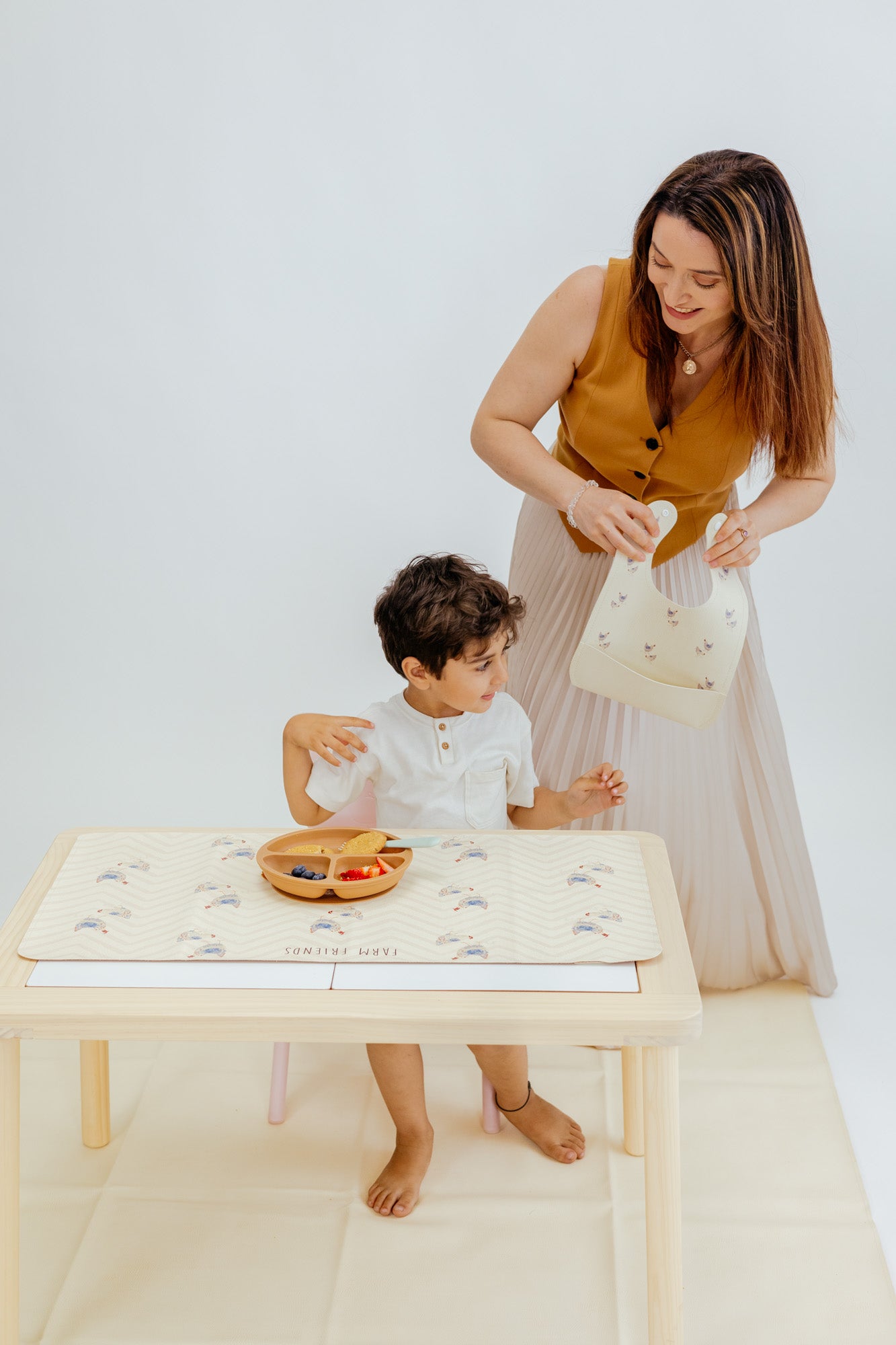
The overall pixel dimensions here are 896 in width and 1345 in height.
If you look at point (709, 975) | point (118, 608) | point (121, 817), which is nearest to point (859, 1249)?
point (709, 975)

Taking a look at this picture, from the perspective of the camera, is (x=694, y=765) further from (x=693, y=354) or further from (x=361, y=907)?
(x=361, y=907)

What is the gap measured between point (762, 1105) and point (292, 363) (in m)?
2.26

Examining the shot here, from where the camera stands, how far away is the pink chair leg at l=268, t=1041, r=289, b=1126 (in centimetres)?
217

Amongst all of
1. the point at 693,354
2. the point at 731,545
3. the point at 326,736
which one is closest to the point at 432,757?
the point at 326,736

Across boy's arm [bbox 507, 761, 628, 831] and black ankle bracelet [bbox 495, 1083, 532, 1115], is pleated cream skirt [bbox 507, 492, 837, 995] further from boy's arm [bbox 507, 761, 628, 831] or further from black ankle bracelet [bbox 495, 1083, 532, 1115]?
black ankle bracelet [bbox 495, 1083, 532, 1115]

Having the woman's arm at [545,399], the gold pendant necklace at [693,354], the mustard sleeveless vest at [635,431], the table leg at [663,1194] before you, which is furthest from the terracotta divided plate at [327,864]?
the gold pendant necklace at [693,354]

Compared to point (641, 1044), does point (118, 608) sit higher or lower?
lower

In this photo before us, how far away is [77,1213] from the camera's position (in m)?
1.99

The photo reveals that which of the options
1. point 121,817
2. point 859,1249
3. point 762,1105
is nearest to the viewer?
point 859,1249

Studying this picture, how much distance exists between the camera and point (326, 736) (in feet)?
6.43

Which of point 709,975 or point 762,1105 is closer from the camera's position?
point 762,1105

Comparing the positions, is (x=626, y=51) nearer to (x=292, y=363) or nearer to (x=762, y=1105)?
(x=292, y=363)

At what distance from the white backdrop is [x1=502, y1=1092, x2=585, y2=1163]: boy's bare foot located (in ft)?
3.80

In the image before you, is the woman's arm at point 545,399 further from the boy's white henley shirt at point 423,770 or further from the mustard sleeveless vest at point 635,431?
the boy's white henley shirt at point 423,770
